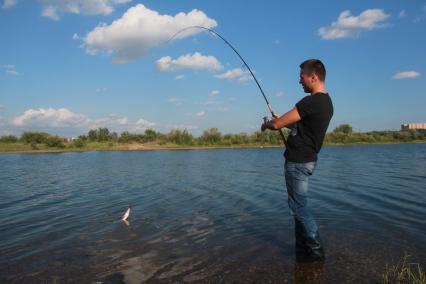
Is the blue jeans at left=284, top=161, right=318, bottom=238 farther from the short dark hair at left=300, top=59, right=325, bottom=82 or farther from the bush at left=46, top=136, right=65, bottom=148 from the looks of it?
the bush at left=46, top=136, right=65, bottom=148

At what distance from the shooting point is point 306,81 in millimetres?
5715

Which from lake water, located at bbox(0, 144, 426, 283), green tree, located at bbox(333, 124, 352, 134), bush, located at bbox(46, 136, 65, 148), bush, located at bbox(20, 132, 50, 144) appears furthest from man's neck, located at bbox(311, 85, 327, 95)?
green tree, located at bbox(333, 124, 352, 134)

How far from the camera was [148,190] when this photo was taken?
16.4m

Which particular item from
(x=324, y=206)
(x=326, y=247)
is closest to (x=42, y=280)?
(x=326, y=247)

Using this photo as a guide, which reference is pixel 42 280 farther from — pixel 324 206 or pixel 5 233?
pixel 324 206

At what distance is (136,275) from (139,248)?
1.48 m

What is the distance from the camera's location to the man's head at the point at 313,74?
18.5ft

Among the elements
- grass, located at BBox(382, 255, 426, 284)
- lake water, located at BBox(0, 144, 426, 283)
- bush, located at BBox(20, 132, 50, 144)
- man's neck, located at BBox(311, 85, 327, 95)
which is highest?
bush, located at BBox(20, 132, 50, 144)

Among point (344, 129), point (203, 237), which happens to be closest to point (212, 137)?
point (344, 129)

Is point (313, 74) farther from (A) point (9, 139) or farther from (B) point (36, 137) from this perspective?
(A) point (9, 139)

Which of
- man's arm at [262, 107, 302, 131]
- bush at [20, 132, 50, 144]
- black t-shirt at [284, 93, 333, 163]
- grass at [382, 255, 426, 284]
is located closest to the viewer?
grass at [382, 255, 426, 284]

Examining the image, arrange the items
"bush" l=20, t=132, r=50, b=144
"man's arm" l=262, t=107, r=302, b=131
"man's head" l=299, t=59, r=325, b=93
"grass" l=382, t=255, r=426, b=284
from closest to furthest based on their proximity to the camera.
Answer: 1. "grass" l=382, t=255, r=426, b=284
2. "man's arm" l=262, t=107, r=302, b=131
3. "man's head" l=299, t=59, r=325, b=93
4. "bush" l=20, t=132, r=50, b=144

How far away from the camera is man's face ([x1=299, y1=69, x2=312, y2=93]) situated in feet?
18.7

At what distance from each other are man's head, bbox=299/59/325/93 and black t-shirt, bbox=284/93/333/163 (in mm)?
169
